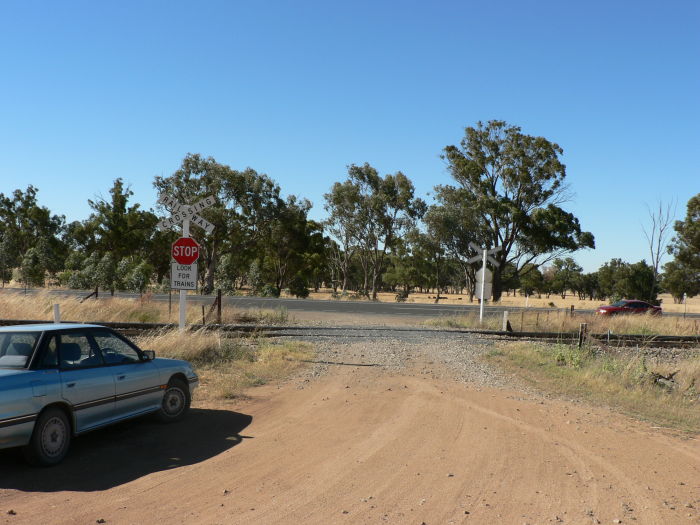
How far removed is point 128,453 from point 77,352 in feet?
4.14

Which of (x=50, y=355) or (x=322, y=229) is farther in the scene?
(x=322, y=229)

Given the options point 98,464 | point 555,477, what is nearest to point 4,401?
point 98,464

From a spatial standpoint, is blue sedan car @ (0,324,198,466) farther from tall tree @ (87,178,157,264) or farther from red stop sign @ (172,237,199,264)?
tall tree @ (87,178,157,264)

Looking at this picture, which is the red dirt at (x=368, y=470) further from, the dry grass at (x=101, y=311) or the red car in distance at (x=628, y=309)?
the red car in distance at (x=628, y=309)

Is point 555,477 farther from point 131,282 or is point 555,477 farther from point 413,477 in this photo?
point 131,282

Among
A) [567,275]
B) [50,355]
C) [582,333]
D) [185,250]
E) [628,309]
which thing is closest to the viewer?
[50,355]

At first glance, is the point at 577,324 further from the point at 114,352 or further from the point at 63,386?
the point at 63,386

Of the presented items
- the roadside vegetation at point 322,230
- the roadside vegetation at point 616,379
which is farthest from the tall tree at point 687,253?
the roadside vegetation at point 616,379

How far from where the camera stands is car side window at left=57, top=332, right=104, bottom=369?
647cm

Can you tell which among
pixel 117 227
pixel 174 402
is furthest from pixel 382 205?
pixel 174 402

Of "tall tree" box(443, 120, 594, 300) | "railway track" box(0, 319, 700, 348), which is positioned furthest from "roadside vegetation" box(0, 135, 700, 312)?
"railway track" box(0, 319, 700, 348)

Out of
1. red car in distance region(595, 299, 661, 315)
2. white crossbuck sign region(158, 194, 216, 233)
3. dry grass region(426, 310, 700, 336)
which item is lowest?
dry grass region(426, 310, 700, 336)

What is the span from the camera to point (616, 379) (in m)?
12.2

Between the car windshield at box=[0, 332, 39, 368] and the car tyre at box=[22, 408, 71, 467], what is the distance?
0.58 m
